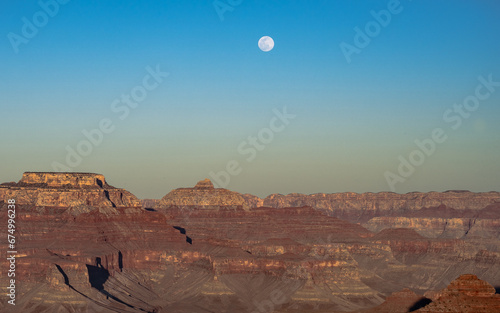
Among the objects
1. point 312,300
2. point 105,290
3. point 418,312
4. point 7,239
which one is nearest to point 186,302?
point 105,290

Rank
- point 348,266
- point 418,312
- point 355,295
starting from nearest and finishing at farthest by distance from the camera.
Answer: point 418,312 → point 355,295 → point 348,266

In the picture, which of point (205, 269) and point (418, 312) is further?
point (205, 269)

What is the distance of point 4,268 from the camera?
178375 millimetres

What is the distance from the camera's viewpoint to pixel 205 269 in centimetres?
19538

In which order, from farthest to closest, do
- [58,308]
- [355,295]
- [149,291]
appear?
[149,291], [355,295], [58,308]

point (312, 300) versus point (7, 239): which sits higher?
point (7, 239)

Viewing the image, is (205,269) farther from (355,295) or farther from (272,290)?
(355,295)

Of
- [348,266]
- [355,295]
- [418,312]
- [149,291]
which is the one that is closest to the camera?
[418,312]

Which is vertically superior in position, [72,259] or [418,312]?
[72,259]

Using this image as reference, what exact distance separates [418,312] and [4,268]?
374 ft

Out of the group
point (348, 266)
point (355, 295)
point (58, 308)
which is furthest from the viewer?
point (348, 266)

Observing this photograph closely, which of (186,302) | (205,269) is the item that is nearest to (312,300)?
(186,302)

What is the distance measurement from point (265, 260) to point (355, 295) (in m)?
26.6

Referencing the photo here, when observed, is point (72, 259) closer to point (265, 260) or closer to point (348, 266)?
point (265, 260)
